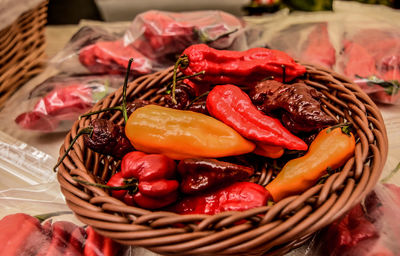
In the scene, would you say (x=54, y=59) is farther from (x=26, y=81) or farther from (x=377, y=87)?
(x=377, y=87)

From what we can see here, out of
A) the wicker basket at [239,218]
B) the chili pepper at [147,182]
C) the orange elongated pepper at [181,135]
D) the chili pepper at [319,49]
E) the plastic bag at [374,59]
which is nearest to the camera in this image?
the wicker basket at [239,218]

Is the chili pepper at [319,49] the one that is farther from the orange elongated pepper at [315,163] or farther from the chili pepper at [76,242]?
the chili pepper at [76,242]

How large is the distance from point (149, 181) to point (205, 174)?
0.16m

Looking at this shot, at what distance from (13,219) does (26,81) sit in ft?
3.85

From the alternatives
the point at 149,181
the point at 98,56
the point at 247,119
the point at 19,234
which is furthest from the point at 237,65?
the point at 98,56

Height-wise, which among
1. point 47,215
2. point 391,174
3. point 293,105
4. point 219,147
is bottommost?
point 47,215

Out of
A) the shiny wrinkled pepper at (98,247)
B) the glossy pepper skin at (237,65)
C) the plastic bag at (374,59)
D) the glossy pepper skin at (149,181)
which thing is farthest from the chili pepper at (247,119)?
the plastic bag at (374,59)

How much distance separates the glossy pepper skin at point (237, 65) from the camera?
1.14 meters

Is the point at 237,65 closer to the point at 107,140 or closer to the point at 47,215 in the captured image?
the point at 107,140

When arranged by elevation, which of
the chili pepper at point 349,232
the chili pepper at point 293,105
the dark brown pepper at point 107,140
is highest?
the chili pepper at point 293,105

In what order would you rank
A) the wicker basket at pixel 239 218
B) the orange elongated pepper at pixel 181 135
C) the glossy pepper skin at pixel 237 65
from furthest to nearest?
the glossy pepper skin at pixel 237 65 < the orange elongated pepper at pixel 181 135 < the wicker basket at pixel 239 218

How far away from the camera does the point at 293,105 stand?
0.93 m

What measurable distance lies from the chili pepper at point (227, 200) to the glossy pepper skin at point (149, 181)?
47mm

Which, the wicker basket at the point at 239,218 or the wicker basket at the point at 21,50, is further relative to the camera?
the wicker basket at the point at 21,50
